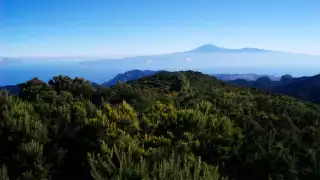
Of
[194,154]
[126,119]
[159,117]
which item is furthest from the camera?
[159,117]

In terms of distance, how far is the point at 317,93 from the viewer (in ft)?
303

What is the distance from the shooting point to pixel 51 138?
33.0 ft

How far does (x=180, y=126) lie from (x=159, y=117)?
1.20 meters

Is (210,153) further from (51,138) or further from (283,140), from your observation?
(51,138)

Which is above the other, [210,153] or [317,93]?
[210,153]

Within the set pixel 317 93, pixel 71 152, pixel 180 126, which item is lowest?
pixel 317 93

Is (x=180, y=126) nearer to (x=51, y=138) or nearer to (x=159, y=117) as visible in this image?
(x=159, y=117)

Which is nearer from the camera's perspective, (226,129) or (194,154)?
(194,154)

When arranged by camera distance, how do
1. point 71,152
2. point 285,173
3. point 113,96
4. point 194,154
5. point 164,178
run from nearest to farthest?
1. point 164,178
2. point 285,173
3. point 194,154
4. point 71,152
5. point 113,96

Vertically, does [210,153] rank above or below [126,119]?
below

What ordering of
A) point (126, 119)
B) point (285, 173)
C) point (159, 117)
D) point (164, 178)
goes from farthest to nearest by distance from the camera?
point (159, 117) → point (126, 119) → point (285, 173) → point (164, 178)

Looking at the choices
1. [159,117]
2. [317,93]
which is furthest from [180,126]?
[317,93]

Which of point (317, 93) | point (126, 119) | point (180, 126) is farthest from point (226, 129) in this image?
point (317, 93)

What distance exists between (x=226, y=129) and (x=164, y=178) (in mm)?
5456
